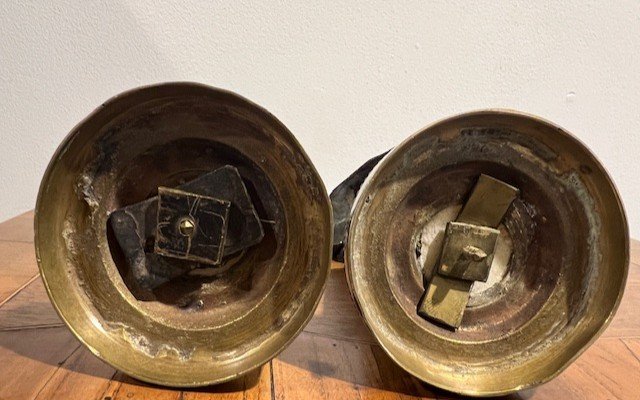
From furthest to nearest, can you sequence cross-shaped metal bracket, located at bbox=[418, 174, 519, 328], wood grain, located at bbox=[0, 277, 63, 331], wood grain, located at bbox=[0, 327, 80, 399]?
wood grain, located at bbox=[0, 277, 63, 331] → cross-shaped metal bracket, located at bbox=[418, 174, 519, 328] → wood grain, located at bbox=[0, 327, 80, 399]

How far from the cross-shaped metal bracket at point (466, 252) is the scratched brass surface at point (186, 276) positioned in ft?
0.87

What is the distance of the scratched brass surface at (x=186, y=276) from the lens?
2.89ft

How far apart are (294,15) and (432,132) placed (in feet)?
3.16

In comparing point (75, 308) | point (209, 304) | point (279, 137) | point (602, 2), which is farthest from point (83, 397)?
point (602, 2)

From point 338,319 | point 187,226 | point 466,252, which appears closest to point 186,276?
point 187,226

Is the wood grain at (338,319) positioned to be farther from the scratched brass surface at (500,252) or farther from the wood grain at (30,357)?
the wood grain at (30,357)

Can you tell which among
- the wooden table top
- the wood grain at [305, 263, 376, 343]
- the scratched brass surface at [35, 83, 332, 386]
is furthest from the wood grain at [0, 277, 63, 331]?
the wood grain at [305, 263, 376, 343]

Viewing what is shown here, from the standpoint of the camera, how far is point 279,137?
90cm

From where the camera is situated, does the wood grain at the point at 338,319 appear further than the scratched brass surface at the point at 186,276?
Yes

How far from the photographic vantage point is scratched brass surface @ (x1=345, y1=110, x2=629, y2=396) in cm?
91

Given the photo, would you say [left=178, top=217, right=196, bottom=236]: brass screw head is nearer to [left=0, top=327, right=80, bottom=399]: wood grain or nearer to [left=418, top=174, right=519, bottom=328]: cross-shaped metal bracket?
[left=0, top=327, right=80, bottom=399]: wood grain

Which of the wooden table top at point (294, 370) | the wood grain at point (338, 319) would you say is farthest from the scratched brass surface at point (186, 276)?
the wood grain at point (338, 319)

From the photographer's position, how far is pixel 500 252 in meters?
1.06

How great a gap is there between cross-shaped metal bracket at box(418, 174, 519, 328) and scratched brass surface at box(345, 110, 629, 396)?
0.09 feet
